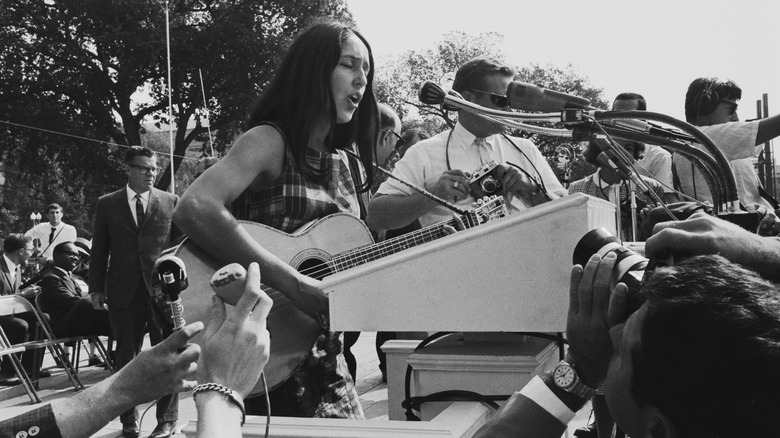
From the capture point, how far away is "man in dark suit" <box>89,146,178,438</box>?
19.0ft

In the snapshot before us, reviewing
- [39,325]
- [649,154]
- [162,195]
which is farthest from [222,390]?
[39,325]

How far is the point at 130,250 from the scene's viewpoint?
598 cm

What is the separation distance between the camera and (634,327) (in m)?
1.14

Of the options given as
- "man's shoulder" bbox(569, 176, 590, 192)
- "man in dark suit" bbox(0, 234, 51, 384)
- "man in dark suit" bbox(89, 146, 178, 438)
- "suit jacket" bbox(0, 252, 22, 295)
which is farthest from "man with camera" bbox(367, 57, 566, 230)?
"suit jacket" bbox(0, 252, 22, 295)

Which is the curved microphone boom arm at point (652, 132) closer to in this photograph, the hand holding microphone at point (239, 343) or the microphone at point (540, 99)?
the microphone at point (540, 99)

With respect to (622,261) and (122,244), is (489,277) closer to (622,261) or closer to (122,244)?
(622,261)

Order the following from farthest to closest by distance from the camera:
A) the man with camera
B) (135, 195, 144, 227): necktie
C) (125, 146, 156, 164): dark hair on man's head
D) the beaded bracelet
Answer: (125, 146, 156, 164): dark hair on man's head → (135, 195, 144, 227): necktie → the man with camera → the beaded bracelet

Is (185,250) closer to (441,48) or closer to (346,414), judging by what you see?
(346,414)

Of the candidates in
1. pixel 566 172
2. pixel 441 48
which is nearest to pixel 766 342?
pixel 566 172

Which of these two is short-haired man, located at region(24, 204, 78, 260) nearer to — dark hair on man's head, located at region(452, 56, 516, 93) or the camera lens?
dark hair on man's head, located at region(452, 56, 516, 93)

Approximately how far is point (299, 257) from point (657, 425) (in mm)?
1436

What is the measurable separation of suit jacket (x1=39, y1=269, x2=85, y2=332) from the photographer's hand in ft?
23.7

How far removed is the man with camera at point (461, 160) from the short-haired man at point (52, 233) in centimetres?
968

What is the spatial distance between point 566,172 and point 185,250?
3.70 metres
